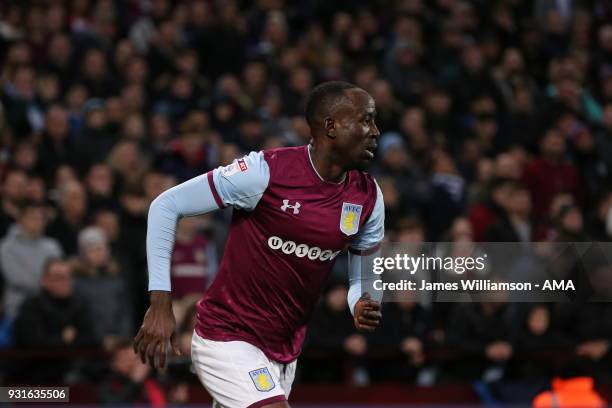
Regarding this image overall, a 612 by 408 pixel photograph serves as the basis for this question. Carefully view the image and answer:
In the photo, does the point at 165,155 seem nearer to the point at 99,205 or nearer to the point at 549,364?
the point at 99,205

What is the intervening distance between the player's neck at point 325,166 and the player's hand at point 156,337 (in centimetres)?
95

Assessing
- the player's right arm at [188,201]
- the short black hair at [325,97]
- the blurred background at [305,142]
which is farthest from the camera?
the blurred background at [305,142]

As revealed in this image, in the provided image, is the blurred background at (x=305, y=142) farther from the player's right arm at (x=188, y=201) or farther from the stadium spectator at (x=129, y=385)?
the player's right arm at (x=188, y=201)

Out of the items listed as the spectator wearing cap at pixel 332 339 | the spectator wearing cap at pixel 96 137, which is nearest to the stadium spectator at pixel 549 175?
the spectator wearing cap at pixel 332 339

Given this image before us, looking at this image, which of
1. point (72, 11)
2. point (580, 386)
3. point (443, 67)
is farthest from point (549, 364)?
point (72, 11)

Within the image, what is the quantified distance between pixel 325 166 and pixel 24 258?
16.9ft

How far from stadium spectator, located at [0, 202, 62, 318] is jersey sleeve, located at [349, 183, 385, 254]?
4.83 meters

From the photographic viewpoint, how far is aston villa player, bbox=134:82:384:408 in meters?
5.07

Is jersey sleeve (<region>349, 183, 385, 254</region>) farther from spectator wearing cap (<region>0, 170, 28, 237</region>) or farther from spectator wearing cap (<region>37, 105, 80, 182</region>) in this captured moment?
spectator wearing cap (<region>37, 105, 80, 182</region>)

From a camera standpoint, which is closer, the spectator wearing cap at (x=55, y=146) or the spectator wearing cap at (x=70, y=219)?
the spectator wearing cap at (x=70, y=219)

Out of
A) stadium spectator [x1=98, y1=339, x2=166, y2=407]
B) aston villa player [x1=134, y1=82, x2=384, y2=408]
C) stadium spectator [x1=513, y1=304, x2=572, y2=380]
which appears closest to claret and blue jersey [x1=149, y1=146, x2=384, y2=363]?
aston villa player [x1=134, y1=82, x2=384, y2=408]

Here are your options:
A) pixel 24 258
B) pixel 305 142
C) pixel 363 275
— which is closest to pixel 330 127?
pixel 363 275

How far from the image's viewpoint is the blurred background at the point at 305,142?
9359 mm

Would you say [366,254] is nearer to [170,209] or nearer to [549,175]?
[170,209]
